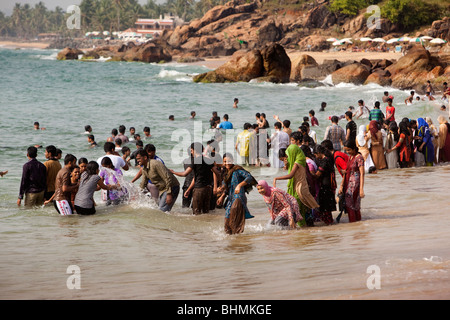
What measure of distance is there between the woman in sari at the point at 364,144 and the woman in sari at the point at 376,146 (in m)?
0.19

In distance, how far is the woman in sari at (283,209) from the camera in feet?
29.9

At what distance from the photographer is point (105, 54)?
111375 mm

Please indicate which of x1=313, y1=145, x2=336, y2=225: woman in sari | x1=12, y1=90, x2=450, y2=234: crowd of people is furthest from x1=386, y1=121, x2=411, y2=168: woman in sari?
x1=313, y1=145, x2=336, y2=225: woman in sari

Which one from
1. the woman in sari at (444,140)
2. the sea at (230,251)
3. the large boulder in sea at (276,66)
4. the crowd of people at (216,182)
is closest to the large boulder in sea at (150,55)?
the large boulder in sea at (276,66)

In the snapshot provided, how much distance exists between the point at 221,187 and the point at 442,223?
3.74 metres

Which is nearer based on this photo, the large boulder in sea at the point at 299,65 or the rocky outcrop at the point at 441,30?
the large boulder in sea at the point at 299,65

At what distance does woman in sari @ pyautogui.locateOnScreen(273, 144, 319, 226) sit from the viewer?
9125mm

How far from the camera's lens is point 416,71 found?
41.6 m

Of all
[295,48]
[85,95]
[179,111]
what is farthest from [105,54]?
[179,111]

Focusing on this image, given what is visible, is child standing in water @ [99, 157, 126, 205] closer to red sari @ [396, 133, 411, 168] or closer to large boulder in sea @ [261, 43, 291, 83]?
red sari @ [396, 133, 411, 168]

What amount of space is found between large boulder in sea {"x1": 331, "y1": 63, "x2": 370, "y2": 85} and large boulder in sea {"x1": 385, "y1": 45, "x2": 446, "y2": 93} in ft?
7.37

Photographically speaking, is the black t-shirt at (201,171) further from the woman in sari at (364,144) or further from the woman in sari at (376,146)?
the woman in sari at (376,146)

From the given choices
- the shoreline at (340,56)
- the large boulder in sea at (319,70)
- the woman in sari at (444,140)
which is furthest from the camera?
the shoreline at (340,56)
